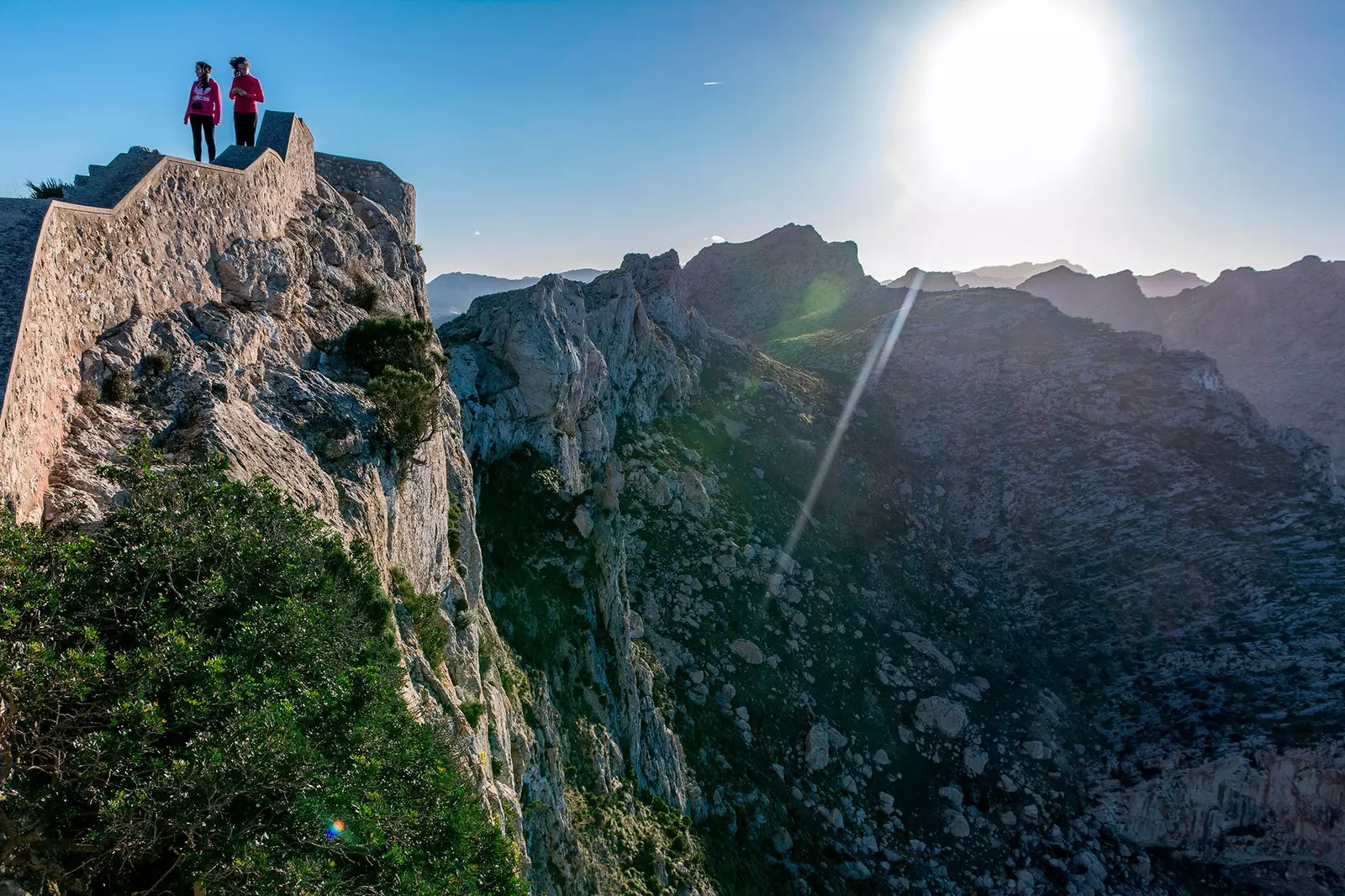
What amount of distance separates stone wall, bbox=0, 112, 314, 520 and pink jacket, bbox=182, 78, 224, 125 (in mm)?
1204

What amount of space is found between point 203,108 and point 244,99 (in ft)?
5.10

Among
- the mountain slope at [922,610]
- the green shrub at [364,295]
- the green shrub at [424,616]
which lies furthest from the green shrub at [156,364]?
the mountain slope at [922,610]

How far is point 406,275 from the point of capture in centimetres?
2069

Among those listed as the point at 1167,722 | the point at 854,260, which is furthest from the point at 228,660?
the point at 854,260

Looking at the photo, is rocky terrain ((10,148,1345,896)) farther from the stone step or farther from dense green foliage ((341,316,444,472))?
the stone step

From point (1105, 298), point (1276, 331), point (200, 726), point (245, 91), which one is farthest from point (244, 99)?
point (1105, 298)

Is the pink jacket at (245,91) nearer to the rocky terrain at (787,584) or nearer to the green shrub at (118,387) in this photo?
the rocky terrain at (787,584)

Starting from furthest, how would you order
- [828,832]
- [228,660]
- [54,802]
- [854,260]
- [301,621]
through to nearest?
[854,260] < [828,832] < [301,621] < [228,660] < [54,802]

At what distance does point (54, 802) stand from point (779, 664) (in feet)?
93.2

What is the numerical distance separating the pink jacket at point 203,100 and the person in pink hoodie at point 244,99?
1.13m

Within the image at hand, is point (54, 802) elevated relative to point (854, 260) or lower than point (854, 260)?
lower

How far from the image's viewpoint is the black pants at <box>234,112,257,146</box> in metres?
15.9

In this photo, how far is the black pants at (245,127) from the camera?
1591 cm

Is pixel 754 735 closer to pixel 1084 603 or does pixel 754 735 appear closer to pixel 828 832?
pixel 828 832
